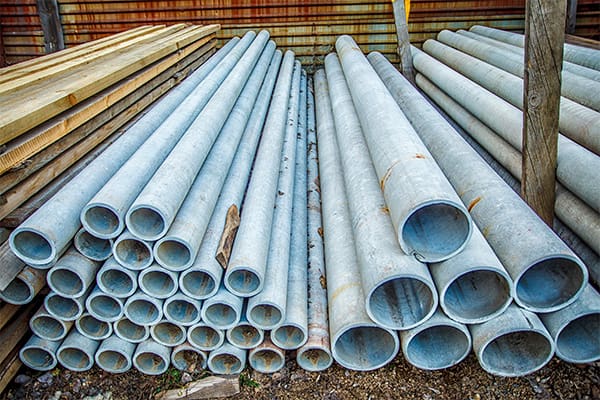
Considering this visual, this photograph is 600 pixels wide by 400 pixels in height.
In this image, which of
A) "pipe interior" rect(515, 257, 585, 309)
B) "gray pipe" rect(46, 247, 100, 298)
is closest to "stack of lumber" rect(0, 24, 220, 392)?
"gray pipe" rect(46, 247, 100, 298)

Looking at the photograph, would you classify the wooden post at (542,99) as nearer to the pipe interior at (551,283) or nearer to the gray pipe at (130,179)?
the pipe interior at (551,283)

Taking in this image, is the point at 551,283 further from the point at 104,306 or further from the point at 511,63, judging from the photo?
the point at 511,63

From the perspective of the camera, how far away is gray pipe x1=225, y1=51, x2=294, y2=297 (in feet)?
9.28

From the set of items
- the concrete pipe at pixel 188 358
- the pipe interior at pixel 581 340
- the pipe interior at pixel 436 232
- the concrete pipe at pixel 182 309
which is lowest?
the concrete pipe at pixel 188 358

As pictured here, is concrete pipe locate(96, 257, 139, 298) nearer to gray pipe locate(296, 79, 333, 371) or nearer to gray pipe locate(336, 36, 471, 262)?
gray pipe locate(296, 79, 333, 371)

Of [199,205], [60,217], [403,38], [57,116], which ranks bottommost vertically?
[199,205]

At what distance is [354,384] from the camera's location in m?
2.96

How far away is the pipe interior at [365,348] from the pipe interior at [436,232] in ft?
2.00

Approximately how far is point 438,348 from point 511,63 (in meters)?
4.27

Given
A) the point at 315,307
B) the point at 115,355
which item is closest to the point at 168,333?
the point at 115,355

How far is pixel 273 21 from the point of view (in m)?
8.69

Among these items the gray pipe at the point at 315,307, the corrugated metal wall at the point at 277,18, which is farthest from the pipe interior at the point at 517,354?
the corrugated metal wall at the point at 277,18

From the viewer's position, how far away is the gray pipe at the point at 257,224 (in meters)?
2.83

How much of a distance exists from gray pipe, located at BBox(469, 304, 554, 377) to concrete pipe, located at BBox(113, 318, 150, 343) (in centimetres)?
228
